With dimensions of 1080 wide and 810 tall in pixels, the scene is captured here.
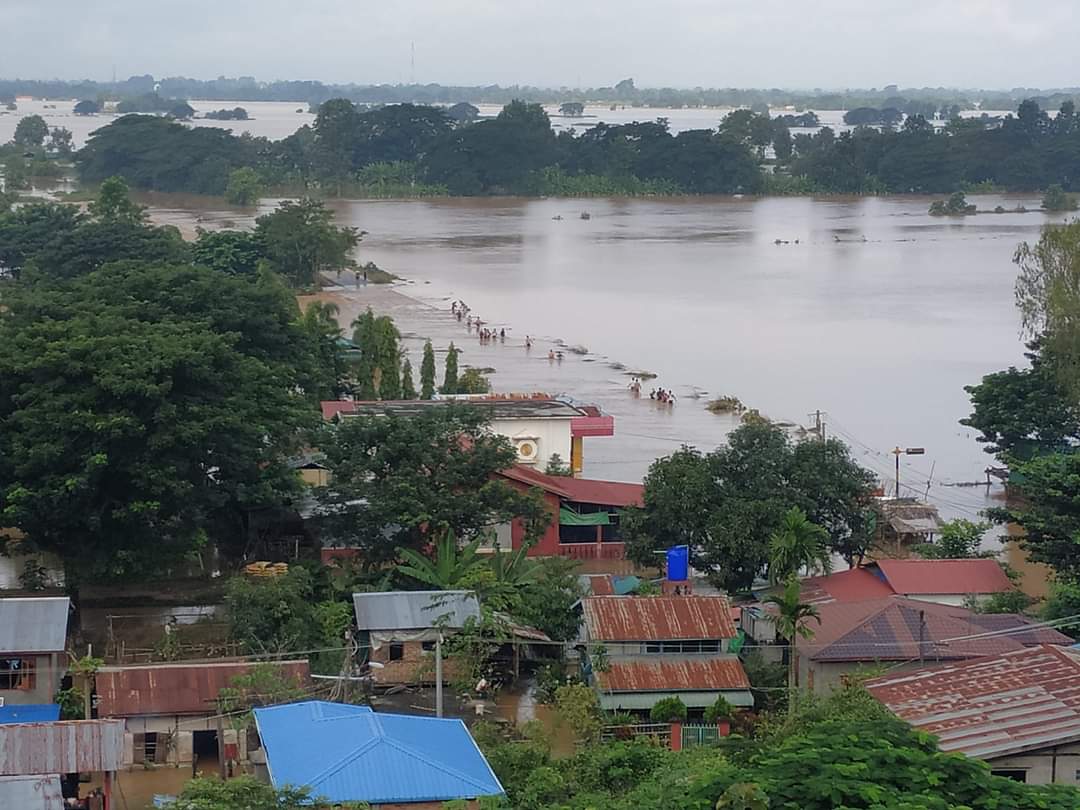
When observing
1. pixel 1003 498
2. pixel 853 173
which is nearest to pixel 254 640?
pixel 1003 498

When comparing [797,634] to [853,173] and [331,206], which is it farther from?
[853,173]

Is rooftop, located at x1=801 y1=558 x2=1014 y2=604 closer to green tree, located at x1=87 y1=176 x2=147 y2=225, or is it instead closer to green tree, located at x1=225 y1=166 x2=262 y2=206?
green tree, located at x1=87 y1=176 x2=147 y2=225

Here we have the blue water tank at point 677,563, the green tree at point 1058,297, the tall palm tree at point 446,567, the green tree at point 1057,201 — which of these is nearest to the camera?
the tall palm tree at point 446,567

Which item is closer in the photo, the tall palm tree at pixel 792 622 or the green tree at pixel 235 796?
the green tree at pixel 235 796

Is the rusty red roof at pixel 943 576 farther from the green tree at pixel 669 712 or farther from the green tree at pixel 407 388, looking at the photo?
the green tree at pixel 407 388

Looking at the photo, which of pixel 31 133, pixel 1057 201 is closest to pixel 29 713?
pixel 1057 201

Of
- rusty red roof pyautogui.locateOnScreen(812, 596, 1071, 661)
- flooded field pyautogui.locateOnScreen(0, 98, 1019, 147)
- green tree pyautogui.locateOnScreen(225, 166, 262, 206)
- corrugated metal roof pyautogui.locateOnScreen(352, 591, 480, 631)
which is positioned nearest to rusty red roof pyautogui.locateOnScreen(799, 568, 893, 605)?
rusty red roof pyautogui.locateOnScreen(812, 596, 1071, 661)

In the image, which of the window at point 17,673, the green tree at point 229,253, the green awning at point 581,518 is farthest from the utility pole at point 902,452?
the green tree at point 229,253
